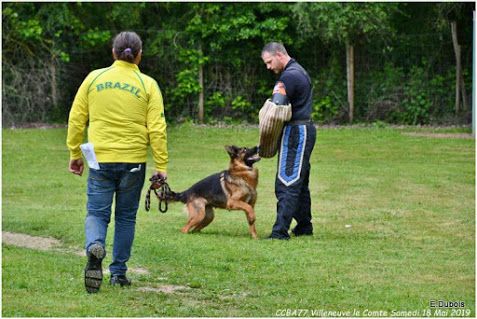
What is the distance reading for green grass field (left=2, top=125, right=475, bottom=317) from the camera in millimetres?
7180

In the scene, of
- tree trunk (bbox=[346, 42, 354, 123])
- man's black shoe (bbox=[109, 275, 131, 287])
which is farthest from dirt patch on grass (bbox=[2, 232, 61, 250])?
tree trunk (bbox=[346, 42, 354, 123])

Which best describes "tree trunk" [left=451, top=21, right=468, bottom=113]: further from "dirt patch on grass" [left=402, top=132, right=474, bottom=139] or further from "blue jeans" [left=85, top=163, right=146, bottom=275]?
"blue jeans" [left=85, top=163, right=146, bottom=275]

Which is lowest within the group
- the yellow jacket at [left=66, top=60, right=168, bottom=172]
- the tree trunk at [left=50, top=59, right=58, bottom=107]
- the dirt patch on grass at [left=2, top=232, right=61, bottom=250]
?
the dirt patch on grass at [left=2, top=232, right=61, bottom=250]

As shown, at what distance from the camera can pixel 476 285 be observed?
7996 millimetres

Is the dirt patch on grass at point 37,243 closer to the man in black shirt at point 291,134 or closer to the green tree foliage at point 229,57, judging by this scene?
the man in black shirt at point 291,134

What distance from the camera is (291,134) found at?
10297 millimetres

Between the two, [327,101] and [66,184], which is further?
[327,101]

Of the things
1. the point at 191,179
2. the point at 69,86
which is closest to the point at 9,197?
the point at 191,179

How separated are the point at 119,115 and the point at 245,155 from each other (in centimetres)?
344

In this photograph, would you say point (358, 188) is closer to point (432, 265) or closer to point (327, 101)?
point (432, 265)

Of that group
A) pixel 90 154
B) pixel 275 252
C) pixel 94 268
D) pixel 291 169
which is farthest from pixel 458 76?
pixel 94 268

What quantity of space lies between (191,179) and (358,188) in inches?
112

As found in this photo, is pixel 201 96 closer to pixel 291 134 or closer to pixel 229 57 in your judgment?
pixel 229 57

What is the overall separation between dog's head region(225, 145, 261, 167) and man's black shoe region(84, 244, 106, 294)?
11.6 feet
